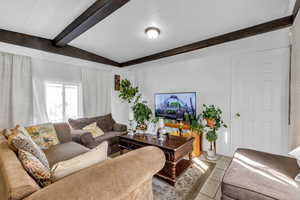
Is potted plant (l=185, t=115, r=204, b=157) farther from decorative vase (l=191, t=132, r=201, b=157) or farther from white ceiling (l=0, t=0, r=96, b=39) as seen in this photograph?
white ceiling (l=0, t=0, r=96, b=39)

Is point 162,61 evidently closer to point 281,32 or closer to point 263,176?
point 281,32

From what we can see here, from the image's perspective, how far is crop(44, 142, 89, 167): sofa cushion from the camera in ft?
6.12

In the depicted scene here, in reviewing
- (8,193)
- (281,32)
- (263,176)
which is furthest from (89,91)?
(281,32)

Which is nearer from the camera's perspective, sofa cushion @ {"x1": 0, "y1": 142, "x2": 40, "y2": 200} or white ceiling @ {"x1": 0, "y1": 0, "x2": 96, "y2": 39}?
sofa cushion @ {"x1": 0, "y1": 142, "x2": 40, "y2": 200}

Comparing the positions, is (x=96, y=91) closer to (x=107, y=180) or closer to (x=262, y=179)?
(x=107, y=180)

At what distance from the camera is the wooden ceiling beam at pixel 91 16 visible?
165 cm

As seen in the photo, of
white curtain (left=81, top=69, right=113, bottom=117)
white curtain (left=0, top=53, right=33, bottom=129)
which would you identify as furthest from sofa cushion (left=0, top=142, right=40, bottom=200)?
white curtain (left=81, top=69, right=113, bottom=117)

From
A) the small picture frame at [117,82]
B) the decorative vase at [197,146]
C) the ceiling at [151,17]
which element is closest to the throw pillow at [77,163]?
the ceiling at [151,17]

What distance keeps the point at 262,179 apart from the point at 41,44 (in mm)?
3887

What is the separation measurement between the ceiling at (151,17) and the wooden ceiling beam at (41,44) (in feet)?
0.35

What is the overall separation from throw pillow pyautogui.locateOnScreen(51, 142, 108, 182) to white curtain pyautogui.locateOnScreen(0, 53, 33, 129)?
8.48ft

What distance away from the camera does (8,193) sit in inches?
25.6

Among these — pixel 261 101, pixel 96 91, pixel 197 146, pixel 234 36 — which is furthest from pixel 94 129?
pixel 261 101

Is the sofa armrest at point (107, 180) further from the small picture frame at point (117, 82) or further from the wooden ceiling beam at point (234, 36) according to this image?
the small picture frame at point (117, 82)
